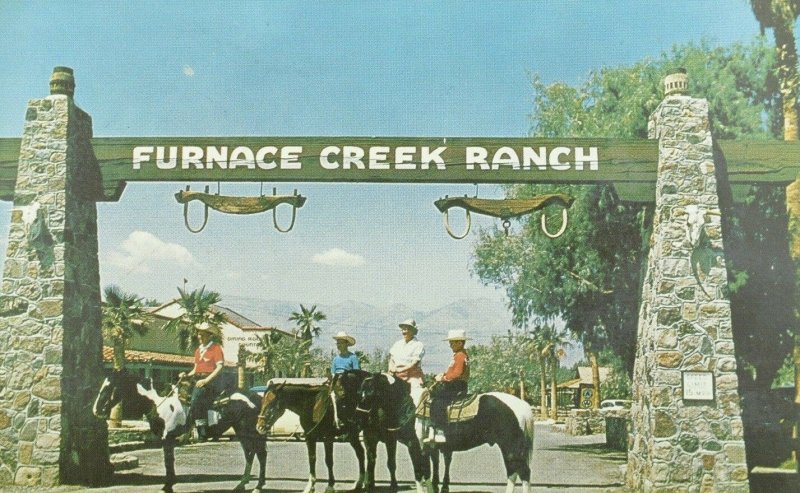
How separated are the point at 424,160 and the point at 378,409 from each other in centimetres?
371

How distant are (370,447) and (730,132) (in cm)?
1149

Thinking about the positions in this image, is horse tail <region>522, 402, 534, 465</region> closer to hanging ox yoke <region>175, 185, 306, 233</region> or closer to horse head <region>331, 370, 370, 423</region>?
horse head <region>331, 370, 370, 423</region>

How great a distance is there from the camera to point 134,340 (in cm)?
3656

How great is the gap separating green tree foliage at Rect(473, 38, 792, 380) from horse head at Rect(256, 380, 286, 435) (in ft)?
24.0

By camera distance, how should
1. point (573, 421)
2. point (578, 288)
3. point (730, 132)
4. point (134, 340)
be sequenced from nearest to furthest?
point (730, 132) → point (578, 288) → point (573, 421) → point (134, 340)

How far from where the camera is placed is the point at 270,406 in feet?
34.2

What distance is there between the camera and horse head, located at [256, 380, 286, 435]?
407 inches

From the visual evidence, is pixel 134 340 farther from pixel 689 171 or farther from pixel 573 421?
pixel 689 171

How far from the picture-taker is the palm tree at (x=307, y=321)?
42.3 m

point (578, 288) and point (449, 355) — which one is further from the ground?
point (578, 288)

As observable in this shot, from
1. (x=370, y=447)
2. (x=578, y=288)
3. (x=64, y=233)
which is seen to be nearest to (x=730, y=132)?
(x=578, y=288)

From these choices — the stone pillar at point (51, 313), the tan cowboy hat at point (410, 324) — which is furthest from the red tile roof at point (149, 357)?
the tan cowboy hat at point (410, 324)

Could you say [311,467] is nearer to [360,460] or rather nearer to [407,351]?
[360,460]

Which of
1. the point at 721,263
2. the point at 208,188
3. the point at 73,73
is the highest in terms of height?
the point at 73,73
